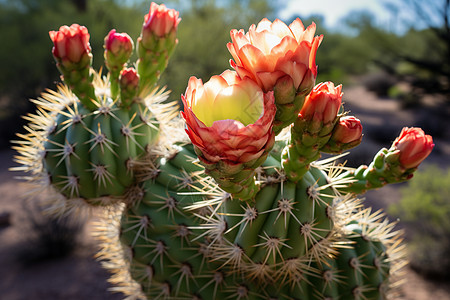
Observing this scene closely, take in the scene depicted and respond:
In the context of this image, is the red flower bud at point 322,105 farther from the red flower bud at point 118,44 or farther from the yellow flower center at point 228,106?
the red flower bud at point 118,44

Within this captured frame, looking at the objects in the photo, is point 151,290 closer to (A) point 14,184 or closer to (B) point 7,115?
(A) point 14,184

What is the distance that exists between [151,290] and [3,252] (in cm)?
398

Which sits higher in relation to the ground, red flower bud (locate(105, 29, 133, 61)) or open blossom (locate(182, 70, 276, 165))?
red flower bud (locate(105, 29, 133, 61))

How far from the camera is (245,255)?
1155 mm

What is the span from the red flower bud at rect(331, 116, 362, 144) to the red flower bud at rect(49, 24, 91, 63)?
0.93m

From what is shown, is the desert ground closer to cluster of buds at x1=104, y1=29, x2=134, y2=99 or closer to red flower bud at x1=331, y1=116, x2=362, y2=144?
cluster of buds at x1=104, y1=29, x2=134, y2=99

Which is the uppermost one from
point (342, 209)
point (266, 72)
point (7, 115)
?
point (7, 115)

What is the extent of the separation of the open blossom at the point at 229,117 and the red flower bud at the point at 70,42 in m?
0.80

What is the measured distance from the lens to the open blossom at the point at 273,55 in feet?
2.37

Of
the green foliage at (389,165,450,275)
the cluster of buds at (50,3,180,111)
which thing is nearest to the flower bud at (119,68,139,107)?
the cluster of buds at (50,3,180,111)

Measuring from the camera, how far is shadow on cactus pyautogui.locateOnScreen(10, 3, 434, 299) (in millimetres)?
1000

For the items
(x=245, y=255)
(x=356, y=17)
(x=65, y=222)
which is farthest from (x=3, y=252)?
(x=356, y=17)

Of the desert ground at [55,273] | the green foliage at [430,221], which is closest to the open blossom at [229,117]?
the desert ground at [55,273]

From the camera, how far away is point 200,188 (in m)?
1.43
